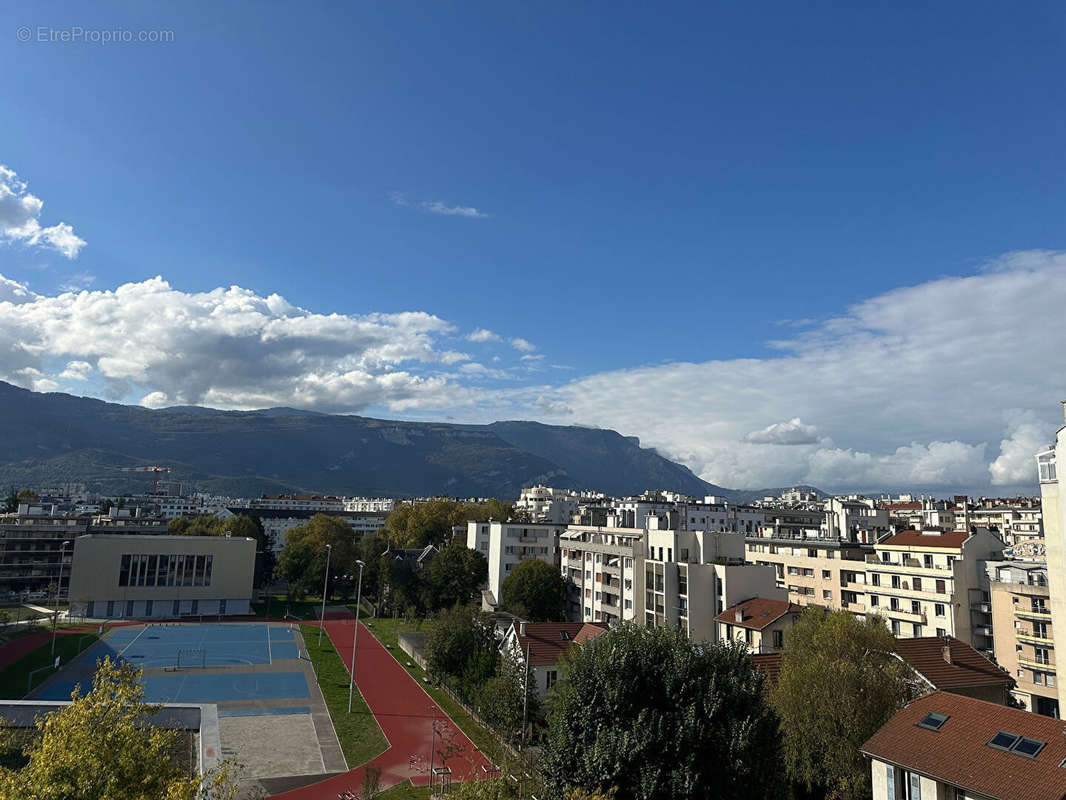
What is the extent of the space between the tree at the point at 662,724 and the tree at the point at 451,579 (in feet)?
176

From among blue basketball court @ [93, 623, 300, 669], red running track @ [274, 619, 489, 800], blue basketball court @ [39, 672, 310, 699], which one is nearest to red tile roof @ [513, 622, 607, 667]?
A: red running track @ [274, 619, 489, 800]

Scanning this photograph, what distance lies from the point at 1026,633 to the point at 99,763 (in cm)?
5539

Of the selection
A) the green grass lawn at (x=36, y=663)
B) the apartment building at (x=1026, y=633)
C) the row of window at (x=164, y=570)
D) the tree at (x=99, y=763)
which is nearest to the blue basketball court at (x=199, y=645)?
the green grass lawn at (x=36, y=663)

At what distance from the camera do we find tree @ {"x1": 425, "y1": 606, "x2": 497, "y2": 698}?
46125 mm

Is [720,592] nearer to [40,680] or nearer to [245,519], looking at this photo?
[40,680]

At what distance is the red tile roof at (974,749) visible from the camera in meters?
21.7

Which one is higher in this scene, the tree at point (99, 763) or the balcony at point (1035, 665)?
the tree at point (99, 763)

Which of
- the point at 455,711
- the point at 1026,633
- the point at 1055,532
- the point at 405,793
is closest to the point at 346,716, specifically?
the point at 455,711

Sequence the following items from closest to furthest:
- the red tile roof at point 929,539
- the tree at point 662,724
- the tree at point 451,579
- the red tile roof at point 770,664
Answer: the tree at point 662,724 → the red tile roof at point 770,664 → the red tile roof at point 929,539 → the tree at point 451,579

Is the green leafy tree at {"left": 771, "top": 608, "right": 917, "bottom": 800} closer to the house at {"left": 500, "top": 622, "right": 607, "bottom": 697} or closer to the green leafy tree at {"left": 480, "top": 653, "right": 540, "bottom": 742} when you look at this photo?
the house at {"left": 500, "top": 622, "right": 607, "bottom": 697}

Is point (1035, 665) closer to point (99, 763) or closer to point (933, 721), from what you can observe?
point (933, 721)

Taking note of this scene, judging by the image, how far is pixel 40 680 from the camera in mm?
51719

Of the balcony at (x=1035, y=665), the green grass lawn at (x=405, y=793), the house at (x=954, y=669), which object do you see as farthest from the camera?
the balcony at (x=1035, y=665)

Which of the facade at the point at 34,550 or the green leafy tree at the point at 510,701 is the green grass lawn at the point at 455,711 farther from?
the facade at the point at 34,550
